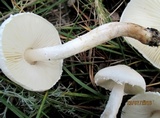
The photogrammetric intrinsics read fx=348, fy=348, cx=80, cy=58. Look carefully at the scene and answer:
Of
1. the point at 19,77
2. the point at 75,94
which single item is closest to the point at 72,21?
the point at 75,94

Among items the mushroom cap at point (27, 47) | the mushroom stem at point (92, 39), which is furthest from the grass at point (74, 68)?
the mushroom stem at point (92, 39)

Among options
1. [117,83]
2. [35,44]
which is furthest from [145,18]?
[35,44]

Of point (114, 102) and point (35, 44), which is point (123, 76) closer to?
point (114, 102)

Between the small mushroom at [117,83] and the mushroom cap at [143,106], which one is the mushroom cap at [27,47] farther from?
the mushroom cap at [143,106]

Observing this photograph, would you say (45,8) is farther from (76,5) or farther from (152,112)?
(152,112)

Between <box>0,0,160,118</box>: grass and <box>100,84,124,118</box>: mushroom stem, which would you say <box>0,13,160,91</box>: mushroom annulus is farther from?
<box>100,84,124,118</box>: mushroom stem

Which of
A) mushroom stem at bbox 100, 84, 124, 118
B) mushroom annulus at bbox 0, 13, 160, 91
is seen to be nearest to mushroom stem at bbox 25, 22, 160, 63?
mushroom annulus at bbox 0, 13, 160, 91
